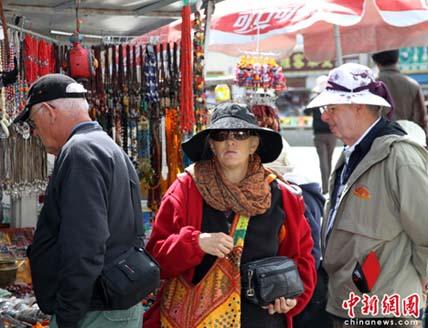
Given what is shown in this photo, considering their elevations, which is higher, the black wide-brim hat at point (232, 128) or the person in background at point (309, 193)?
the black wide-brim hat at point (232, 128)

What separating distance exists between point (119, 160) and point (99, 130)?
0.16 metres

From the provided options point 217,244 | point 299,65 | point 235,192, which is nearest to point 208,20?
point 235,192

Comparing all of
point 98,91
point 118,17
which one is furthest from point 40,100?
point 118,17

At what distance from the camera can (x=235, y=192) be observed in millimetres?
3092

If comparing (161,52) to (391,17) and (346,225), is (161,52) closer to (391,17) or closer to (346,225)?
(346,225)

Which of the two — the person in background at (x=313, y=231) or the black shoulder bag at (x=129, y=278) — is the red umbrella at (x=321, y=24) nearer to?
the person in background at (x=313, y=231)

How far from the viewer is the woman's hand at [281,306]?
10.1ft

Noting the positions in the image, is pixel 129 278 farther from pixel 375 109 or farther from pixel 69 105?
pixel 375 109

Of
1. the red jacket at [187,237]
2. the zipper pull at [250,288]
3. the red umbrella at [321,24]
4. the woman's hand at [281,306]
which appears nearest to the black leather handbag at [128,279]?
the red jacket at [187,237]

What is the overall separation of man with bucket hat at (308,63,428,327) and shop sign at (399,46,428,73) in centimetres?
2449

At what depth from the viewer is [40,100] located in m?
2.82

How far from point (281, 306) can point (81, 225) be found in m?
0.99

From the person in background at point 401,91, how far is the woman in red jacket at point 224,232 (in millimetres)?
3904

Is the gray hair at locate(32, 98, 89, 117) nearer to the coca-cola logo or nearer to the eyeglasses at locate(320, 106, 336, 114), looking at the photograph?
the eyeglasses at locate(320, 106, 336, 114)
